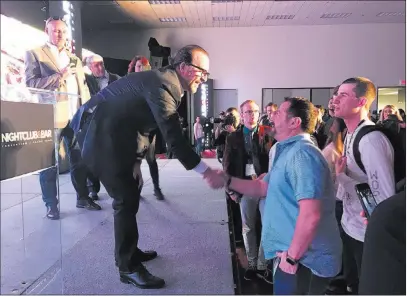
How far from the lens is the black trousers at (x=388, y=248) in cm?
37

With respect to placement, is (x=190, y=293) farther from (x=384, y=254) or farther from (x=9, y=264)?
(x=384, y=254)

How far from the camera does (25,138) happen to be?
85 cm

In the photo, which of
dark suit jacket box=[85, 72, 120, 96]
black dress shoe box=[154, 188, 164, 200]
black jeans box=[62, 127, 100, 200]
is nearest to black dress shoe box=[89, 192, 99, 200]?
black jeans box=[62, 127, 100, 200]

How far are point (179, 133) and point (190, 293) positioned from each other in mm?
542

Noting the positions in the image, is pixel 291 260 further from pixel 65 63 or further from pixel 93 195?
pixel 93 195

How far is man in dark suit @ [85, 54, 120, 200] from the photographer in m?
2.14

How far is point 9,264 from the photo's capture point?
954 mm

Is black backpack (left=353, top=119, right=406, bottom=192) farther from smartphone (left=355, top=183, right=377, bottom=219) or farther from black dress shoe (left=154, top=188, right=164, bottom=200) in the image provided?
black dress shoe (left=154, top=188, right=164, bottom=200)

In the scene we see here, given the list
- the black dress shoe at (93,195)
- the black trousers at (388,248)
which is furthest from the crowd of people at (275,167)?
the black dress shoe at (93,195)

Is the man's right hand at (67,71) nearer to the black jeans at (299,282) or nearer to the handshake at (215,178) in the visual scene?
A: the handshake at (215,178)

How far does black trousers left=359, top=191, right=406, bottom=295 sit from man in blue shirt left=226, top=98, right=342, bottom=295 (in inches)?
14.8

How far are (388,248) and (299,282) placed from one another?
0.49 m

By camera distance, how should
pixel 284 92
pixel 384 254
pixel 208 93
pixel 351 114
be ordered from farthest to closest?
pixel 284 92, pixel 208 93, pixel 351 114, pixel 384 254

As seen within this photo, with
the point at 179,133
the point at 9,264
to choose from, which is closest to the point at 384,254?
the point at 179,133
